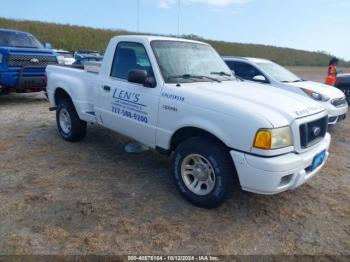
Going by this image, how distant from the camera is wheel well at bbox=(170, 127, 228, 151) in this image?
141 inches

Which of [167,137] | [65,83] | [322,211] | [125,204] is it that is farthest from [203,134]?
[65,83]

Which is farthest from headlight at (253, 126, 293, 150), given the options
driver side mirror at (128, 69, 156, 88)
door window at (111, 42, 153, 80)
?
door window at (111, 42, 153, 80)

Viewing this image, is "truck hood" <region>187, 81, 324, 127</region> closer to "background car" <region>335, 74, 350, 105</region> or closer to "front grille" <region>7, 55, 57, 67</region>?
"front grille" <region>7, 55, 57, 67</region>

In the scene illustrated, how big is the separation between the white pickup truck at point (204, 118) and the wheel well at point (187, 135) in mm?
11

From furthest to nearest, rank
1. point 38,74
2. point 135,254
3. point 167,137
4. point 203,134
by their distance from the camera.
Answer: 1. point 38,74
2. point 167,137
3. point 203,134
4. point 135,254

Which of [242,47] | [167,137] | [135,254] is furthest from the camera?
[242,47]

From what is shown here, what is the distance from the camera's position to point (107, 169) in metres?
4.79

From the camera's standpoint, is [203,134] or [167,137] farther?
[167,137]

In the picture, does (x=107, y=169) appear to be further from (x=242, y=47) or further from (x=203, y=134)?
(x=242, y=47)

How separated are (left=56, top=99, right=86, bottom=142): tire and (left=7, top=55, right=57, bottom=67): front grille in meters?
3.84

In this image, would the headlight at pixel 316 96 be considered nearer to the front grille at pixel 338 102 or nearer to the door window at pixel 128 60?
the front grille at pixel 338 102

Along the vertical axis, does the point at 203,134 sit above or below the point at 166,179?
above

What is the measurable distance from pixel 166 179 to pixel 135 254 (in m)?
1.68

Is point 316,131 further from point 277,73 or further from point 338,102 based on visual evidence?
point 277,73
